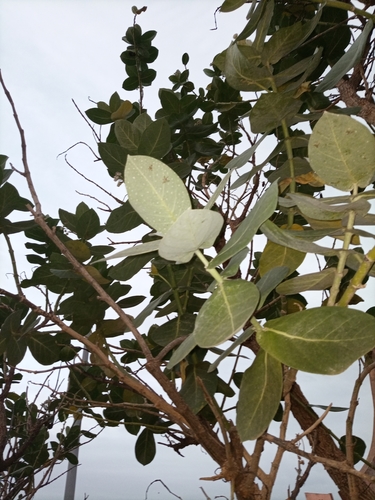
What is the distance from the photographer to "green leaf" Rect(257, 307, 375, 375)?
28cm

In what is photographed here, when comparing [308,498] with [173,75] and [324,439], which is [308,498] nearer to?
[324,439]

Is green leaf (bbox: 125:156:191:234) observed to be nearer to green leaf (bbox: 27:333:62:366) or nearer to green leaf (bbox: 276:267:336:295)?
green leaf (bbox: 276:267:336:295)

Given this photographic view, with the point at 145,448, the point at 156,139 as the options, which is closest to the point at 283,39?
the point at 156,139

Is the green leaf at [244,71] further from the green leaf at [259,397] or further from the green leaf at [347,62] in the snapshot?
the green leaf at [259,397]

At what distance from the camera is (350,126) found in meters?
0.31

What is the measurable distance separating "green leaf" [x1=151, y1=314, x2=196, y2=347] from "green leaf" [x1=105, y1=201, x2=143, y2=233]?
0.14 m

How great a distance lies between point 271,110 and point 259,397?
0.30m

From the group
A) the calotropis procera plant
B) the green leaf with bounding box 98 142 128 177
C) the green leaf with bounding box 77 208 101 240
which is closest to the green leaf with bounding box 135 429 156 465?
the calotropis procera plant

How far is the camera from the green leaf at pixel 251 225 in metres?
0.27

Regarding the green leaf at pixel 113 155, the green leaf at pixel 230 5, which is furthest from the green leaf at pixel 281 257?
the green leaf at pixel 230 5

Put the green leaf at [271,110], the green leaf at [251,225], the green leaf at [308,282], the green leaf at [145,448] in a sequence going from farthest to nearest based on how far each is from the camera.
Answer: the green leaf at [145,448] → the green leaf at [271,110] → the green leaf at [308,282] → the green leaf at [251,225]

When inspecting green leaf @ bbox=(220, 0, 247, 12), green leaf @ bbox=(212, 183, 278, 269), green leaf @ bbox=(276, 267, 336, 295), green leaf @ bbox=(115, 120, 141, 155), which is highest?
green leaf @ bbox=(220, 0, 247, 12)

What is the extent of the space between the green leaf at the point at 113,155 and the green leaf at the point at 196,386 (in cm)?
28

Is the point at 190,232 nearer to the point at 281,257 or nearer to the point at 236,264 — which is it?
the point at 236,264
